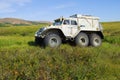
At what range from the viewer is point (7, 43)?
1909 cm

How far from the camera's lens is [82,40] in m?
18.5

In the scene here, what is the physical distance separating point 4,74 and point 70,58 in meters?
3.76

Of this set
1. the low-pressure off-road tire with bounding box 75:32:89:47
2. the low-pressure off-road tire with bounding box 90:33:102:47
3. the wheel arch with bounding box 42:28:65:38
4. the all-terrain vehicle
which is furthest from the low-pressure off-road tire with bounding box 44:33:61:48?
the low-pressure off-road tire with bounding box 90:33:102:47

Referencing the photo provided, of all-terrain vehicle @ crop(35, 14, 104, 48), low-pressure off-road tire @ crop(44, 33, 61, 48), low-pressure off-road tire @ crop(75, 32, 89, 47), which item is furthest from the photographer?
low-pressure off-road tire @ crop(75, 32, 89, 47)

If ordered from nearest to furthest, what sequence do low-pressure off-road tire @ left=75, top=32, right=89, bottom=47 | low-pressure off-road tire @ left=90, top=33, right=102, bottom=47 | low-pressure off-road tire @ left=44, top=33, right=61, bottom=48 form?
low-pressure off-road tire @ left=44, top=33, right=61, bottom=48 < low-pressure off-road tire @ left=75, top=32, right=89, bottom=47 < low-pressure off-road tire @ left=90, top=33, right=102, bottom=47

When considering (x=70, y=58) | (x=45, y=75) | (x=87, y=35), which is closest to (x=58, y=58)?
(x=70, y=58)

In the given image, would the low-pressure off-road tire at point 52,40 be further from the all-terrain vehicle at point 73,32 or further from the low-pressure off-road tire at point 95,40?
the low-pressure off-road tire at point 95,40

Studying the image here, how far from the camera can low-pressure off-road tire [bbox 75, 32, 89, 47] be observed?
59.8 ft

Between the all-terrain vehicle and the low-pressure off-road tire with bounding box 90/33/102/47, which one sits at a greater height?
the all-terrain vehicle

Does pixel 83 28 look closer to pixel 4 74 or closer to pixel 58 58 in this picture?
pixel 58 58

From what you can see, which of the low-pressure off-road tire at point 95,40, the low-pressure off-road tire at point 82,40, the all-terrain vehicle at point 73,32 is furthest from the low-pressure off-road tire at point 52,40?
the low-pressure off-road tire at point 95,40

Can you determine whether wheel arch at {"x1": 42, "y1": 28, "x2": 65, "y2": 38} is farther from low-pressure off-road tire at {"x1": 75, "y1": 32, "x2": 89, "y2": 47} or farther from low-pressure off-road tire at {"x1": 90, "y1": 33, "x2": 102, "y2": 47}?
low-pressure off-road tire at {"x1": 90, "y1": 33, "x2": 102, "y2": 47}

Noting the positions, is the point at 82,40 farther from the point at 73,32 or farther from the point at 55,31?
the point at 55,31

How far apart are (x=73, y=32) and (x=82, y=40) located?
873 mm
